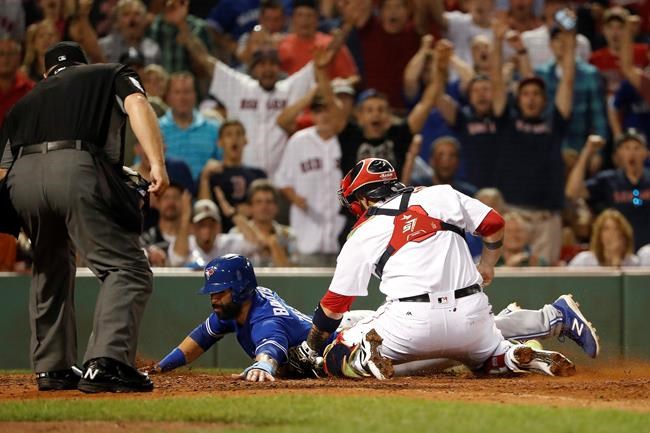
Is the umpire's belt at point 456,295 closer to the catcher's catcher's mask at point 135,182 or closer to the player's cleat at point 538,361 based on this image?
the player's cleat at point 538,361

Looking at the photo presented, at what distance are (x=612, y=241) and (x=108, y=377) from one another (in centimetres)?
592

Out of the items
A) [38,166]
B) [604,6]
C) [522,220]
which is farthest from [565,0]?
[38,166]

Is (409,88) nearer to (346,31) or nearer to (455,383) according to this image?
(346,31)

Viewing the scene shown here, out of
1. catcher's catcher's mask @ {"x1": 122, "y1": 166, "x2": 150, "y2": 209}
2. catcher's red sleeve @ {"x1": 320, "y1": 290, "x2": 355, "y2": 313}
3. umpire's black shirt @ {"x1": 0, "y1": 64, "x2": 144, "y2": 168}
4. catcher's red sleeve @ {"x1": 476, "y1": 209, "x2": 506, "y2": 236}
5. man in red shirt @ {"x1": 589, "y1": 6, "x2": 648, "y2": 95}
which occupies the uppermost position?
man in red shirt @ {"x1": 589, "y1": 6, "x2": 648, "y2": 95}

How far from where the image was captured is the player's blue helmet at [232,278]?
730 centimetres

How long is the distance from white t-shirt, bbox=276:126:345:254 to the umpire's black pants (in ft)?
17.0

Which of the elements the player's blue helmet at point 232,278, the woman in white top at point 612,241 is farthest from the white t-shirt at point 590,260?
the player's blue helmet at point 232,278

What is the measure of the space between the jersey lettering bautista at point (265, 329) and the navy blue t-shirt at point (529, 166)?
435 cm

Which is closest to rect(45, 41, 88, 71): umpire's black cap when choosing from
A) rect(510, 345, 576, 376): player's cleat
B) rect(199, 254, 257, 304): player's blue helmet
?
rect(199, 254, 257, 304): player's blue helmet

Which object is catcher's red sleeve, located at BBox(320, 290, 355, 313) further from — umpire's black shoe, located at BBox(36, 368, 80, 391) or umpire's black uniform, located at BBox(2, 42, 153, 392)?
umpire's black shoe, located at BBox(36, 368, 80, 391)

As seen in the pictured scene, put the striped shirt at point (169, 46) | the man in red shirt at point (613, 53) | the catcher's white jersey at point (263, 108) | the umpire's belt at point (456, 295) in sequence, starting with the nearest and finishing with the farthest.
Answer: the umpire's belt at point (456, 295)
the catcher's white jersey at point (263, 108)
the striped shirt at point (169, 46)
the man in red shirt at point (613, 53)

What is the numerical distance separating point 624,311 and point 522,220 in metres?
1.53

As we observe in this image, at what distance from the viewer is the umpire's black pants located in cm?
590

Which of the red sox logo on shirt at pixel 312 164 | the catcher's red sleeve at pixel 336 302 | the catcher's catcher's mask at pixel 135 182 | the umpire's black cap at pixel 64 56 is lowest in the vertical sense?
the catcher's red sleeve at pixel 336 302
